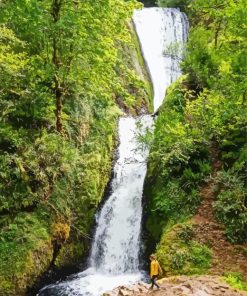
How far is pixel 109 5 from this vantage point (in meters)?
12.4

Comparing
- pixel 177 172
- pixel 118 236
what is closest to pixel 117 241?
pixel 118 236

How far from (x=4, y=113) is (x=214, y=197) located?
7.11 meters

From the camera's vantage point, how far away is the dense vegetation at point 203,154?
41.1 ft

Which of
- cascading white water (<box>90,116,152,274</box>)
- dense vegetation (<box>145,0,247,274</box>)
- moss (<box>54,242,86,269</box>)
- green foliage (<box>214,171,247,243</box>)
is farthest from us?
cascading white water (<box>90,116,152,274</box>)

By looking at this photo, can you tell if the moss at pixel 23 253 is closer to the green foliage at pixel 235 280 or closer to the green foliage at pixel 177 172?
the green foliage at pixel 177 172

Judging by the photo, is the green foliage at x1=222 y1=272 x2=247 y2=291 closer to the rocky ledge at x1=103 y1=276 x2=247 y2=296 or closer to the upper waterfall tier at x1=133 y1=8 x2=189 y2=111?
the rocky ledge at x1=103 y1=276 x2=247 y2=296

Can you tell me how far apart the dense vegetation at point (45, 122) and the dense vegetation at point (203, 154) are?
2311 millimetres

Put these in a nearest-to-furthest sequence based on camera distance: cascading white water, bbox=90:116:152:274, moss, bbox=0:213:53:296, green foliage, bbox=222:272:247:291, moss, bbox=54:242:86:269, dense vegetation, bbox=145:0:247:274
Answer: green foliage, bbox=222:272:247:291 → moss, bbox=0:213:53:296 → dense vegetation, bbox=145:0:247:274 → moss, bbox=54:242:86:269 → cascading white water, bbox=90:116:152:274

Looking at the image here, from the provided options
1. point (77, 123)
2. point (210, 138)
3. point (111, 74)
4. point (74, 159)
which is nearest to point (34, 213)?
point (74, 159)

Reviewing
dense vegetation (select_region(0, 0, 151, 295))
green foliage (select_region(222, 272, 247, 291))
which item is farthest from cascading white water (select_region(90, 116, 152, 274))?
green foliage (select_region(222, 272, 247, 291))

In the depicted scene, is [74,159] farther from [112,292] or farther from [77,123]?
[112,292]

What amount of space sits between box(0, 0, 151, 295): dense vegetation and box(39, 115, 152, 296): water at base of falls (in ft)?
2.13

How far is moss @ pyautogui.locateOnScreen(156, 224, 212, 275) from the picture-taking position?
40.0 feet

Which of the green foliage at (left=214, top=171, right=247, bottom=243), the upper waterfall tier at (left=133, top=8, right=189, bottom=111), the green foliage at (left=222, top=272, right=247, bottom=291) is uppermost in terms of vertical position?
the upper waterfall tier at (left=133, top=8, right=189, bottom=111)
